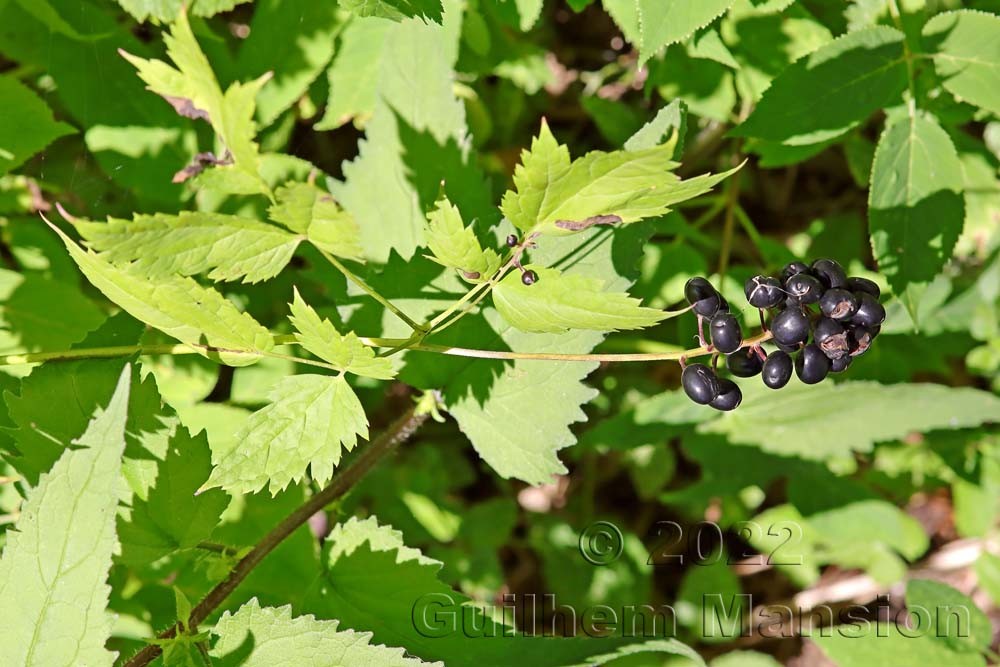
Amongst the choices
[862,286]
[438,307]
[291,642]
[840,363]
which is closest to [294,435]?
[291,642]

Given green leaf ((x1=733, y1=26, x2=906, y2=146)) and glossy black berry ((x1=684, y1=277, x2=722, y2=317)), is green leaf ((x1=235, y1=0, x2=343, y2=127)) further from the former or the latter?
glossy black berry ((x1=684, y1=277, x2=722, y2=317))

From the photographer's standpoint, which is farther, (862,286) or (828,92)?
(828,92)

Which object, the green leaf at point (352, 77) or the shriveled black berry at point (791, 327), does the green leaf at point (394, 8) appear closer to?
the green leaf at point (352, 77)

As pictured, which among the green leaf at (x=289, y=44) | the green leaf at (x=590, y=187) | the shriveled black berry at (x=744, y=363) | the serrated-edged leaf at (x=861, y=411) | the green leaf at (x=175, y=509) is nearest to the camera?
the green leaf at (x=590, y=187)

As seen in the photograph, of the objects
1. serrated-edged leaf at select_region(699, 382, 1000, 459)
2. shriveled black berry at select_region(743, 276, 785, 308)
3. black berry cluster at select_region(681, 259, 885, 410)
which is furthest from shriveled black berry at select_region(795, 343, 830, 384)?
serrated-edged leaf at select_region(699, 382, 1000, 459)

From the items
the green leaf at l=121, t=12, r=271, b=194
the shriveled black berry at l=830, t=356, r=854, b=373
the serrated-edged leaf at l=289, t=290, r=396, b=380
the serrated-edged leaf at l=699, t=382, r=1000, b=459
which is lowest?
the serrated-edged leaf at l=699, t=382, r=1000, b=459
